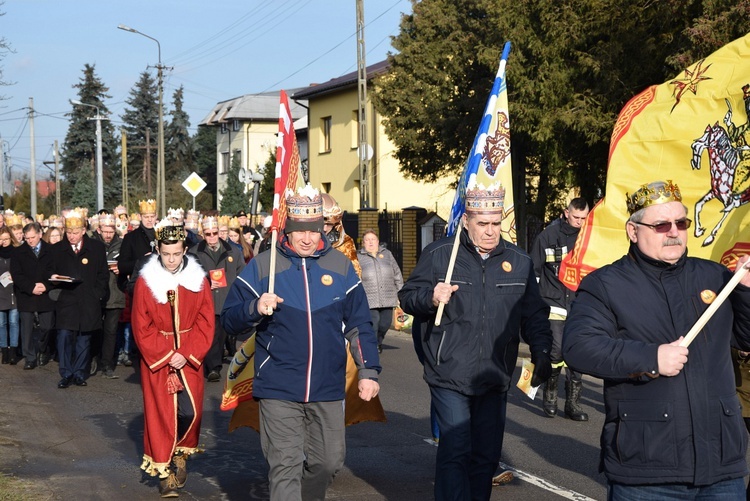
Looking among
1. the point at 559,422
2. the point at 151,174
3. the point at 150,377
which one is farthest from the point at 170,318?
the point at 151,174

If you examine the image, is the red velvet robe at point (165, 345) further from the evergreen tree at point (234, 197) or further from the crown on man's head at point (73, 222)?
the evergreen tree at point (234, 197)

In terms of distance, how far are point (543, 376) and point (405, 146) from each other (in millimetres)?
25552

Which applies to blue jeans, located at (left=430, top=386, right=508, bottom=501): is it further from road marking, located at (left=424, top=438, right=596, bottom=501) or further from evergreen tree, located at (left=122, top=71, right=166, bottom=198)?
evergreen tree, located at (left=122, top=71, right=166, bottom=198)

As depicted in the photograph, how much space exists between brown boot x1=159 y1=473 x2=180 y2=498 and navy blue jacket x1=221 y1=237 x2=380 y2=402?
1.75 meters

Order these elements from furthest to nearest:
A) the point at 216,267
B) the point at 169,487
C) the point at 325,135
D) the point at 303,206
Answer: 1. the point at 325,135
2. the point at 216,267
3. the point at 169,487
4. the point at 303,206

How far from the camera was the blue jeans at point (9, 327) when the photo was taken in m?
15.6

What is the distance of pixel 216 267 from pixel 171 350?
6.36m

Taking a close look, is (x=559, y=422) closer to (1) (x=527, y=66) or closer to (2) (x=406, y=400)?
(2) (x=406, y=400)

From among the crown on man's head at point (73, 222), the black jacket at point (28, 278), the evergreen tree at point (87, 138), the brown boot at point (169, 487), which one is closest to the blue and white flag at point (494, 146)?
the brown boot at point (169, 487)

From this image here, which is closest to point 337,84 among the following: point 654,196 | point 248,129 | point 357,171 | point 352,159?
point 352,159

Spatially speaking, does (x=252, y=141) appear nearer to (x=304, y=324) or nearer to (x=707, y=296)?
(x=304, y=324)

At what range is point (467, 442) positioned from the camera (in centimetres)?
607

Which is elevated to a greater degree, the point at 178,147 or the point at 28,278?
the point at 178,147

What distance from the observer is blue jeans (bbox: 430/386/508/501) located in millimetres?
6023
